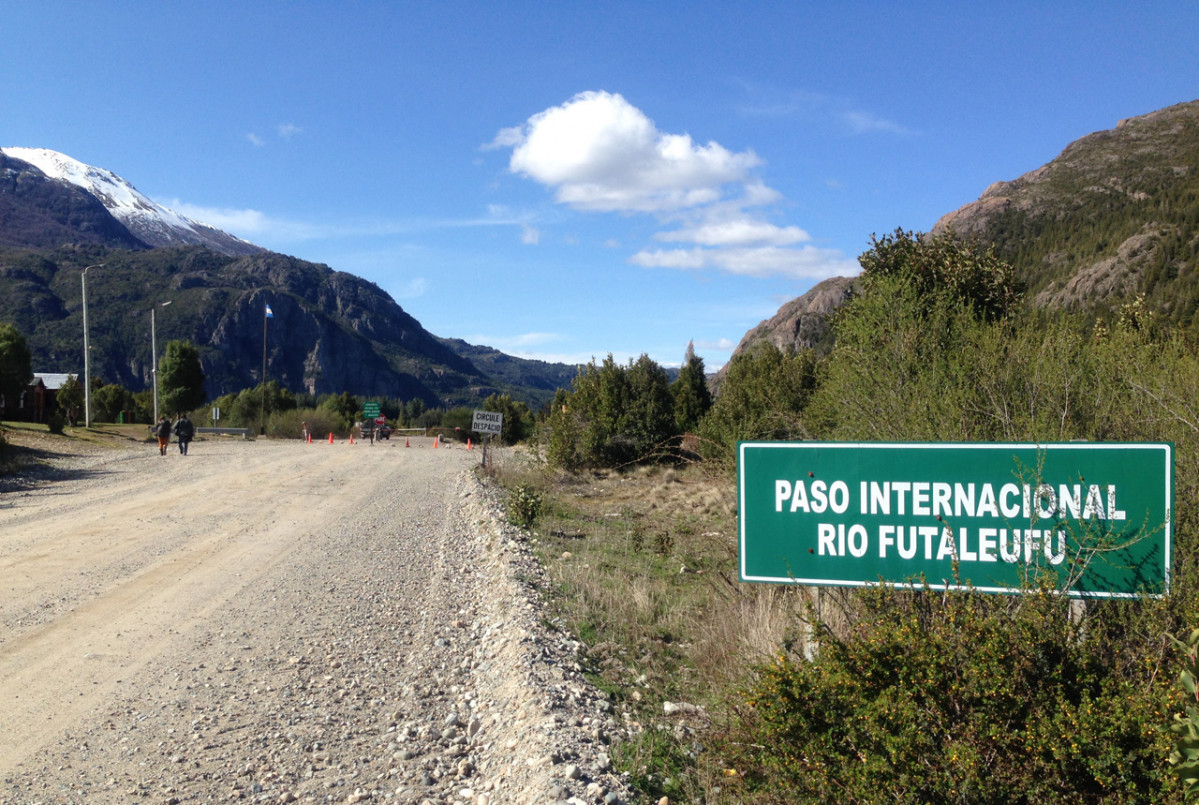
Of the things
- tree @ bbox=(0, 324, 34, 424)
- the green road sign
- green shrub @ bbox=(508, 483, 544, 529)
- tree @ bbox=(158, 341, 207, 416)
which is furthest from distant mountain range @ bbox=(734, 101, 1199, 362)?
tree @ bbox=(0, 324, 34, 424)

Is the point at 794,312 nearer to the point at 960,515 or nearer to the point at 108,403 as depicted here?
the point at 108,403

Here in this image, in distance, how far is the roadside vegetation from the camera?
276 cm

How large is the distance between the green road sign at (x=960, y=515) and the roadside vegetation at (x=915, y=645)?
0.15 meters

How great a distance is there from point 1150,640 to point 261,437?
52590 mm

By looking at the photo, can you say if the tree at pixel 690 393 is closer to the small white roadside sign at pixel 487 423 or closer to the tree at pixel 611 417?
the tree at pixel 611 417

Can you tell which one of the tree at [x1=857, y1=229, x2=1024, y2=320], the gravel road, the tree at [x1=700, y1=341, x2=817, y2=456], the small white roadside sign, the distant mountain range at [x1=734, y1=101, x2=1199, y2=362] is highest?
the distant mountain range at [x1=734, y1=101, x2=1199, y2=362]

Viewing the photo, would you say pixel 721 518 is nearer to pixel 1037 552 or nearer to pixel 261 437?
pixel 1037 552

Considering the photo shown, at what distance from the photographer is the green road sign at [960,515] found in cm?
314

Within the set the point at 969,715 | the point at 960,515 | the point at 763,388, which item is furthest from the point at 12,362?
the point at 969,715

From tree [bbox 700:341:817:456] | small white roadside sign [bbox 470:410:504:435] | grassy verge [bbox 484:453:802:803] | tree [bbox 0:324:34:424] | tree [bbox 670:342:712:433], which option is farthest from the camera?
tree [bbox 0:324:34:424]

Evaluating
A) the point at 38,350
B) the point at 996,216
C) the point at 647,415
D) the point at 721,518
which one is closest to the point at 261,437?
the point at 647,415

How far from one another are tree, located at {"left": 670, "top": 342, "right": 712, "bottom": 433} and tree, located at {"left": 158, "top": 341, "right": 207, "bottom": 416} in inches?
1705

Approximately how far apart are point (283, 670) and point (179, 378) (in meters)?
62.9

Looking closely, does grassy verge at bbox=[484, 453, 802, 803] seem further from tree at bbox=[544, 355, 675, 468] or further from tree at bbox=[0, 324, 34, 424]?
tree at bbox=[0, 324, 34, 424]
